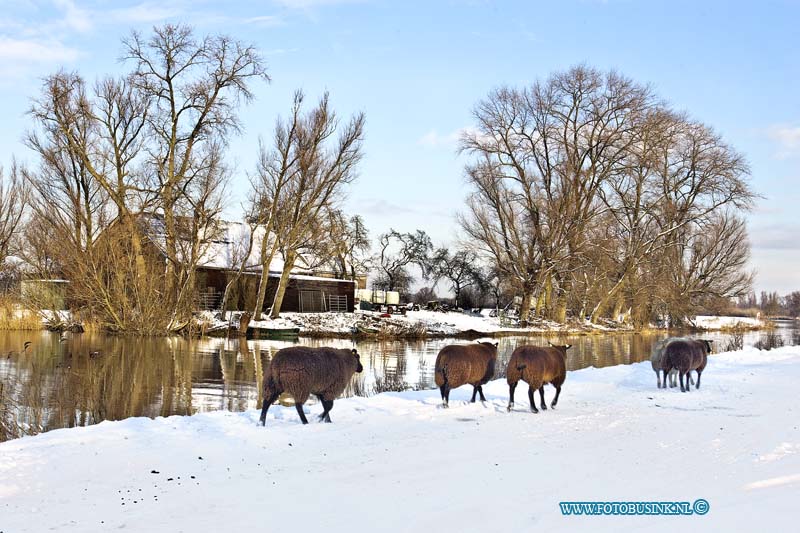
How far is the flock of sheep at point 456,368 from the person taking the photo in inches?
404

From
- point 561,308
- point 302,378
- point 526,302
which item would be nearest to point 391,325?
point 526,302

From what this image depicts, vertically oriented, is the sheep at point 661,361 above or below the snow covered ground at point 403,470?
above

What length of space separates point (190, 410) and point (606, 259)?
137ft

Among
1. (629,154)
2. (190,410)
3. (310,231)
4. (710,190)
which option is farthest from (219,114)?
(710,190)

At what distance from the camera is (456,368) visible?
40.8ft

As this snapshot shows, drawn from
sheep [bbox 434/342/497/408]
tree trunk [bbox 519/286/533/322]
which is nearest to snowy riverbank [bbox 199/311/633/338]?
tree trunk [bbox 519/286/533/322]

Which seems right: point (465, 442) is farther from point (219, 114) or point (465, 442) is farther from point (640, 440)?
point (219, 114)

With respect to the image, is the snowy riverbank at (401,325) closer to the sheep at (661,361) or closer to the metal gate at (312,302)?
the metal gate at (312,302)

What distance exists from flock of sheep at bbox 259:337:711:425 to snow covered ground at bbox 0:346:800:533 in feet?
1.57

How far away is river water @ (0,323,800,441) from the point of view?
13.6 meters

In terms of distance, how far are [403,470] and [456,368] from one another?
16.1ft

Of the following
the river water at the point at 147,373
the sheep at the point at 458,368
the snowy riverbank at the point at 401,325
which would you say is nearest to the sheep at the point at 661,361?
the sheep at the point at 458,368

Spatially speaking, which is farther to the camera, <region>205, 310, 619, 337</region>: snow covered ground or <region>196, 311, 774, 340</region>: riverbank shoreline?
<region>205, 310, 619, 337</region>: snow covered ground

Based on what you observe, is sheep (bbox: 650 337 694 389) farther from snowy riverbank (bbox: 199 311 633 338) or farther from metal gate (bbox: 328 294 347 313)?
metal gate (bbox: 328 294 347 313)
